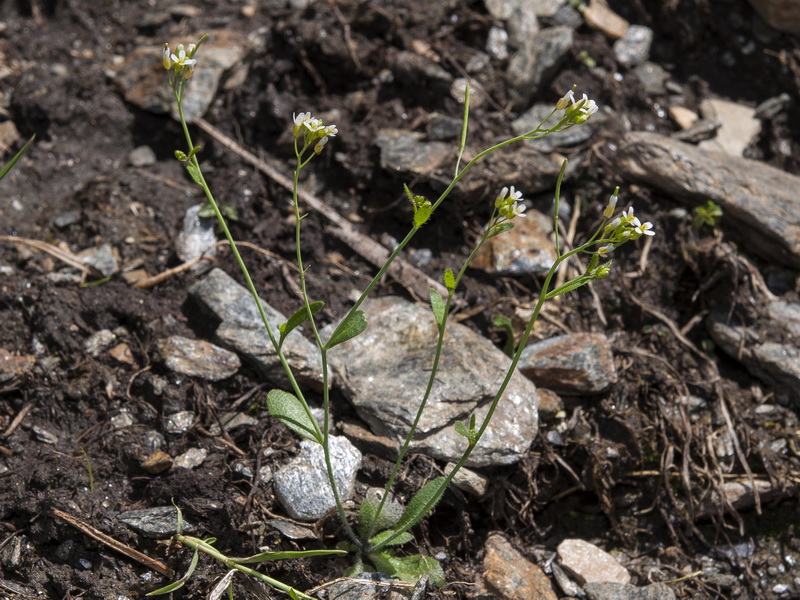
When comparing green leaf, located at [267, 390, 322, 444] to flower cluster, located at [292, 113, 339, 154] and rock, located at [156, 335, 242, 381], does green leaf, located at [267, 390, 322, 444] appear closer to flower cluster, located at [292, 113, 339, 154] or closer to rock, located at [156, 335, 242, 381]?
rock, located at [156, 335, 242, 381]

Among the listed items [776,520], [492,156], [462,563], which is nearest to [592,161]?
[492,156]

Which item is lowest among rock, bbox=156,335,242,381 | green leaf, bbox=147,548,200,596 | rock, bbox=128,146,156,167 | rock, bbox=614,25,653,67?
green leaf, bbox=147,548,200,596

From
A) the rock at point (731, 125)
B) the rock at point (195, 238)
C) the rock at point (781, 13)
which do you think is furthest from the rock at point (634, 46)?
the rock at point (195, 238)

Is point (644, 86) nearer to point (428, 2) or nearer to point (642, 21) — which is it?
point (642, 21)

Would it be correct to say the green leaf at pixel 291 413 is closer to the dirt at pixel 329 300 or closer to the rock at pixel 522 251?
the dirt at pixel 329 300

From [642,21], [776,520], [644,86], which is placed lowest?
[776,520]

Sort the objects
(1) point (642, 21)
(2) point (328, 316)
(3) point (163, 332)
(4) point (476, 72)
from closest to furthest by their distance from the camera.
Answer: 1. (3) point (163, 332)
2. (2) point (328, 316)
3. (4) point (476, 72)
4. (1) point (642, 21)

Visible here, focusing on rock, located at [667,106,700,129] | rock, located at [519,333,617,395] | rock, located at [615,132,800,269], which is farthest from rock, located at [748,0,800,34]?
rock, located at [519,333,617,395]
